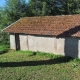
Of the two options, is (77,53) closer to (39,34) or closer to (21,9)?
(39,34)

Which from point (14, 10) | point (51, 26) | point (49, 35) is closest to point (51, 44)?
point (49, 35)

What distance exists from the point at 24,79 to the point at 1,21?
2169 centimetres

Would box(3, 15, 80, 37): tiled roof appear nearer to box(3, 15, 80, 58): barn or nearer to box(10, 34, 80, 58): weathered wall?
box(3, 15, 80, 58): barn

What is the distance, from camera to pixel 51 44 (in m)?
21.7

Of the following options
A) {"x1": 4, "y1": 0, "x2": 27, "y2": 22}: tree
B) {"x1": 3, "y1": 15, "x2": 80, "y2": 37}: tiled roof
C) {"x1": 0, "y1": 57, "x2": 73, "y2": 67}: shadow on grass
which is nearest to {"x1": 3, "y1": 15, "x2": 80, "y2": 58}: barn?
{"x1": 3, "y1": 15, "x2": 80, "y2": 37}: tiled roof

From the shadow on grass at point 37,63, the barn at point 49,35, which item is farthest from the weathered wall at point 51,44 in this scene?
the shadow on grass at point 37,63

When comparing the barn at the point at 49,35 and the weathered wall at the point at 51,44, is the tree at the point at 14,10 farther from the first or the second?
the weathered wall at the point at 51,44


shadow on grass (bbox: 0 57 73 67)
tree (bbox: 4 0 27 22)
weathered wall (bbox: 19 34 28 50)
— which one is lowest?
shadow on grass (bbox: 0 57 73 67)

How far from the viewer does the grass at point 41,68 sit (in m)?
14.0

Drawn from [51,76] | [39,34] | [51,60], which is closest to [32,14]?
[39,34]

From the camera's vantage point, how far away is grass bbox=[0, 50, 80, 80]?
46.0ft

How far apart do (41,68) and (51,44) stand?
19.2ft

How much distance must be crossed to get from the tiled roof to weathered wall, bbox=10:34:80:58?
0.56 m

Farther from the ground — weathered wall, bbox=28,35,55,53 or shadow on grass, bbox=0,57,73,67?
weathered wall, bbox=28,35,55,53
